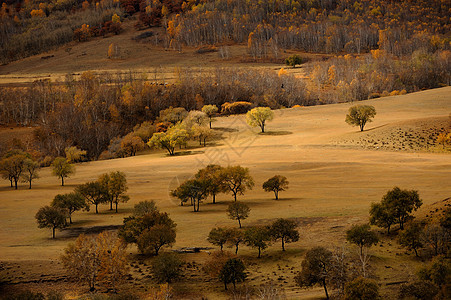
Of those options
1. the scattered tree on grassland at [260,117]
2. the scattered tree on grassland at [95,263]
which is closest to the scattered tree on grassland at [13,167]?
the scattered tree on grassland at [95,263]

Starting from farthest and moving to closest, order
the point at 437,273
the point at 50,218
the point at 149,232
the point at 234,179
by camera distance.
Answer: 1. the point at 234,179
2. the point at 50,218
3. the point at 149,232
4. the point at 437,273

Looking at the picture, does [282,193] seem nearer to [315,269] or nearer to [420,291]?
[315,269]

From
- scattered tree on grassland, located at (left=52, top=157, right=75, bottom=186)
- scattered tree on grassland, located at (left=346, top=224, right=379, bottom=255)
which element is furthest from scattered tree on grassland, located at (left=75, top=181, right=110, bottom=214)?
scattered tree on grassland, located at (left=346, top=224, right=379, bottom=255)

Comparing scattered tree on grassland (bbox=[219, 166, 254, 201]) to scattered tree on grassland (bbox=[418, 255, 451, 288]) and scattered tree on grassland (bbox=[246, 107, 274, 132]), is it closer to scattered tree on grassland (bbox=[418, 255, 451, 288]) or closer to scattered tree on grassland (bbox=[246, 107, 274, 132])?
scattered tree on grassland (bbox=[418, 255, 451, 288])

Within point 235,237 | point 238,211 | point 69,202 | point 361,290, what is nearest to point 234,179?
point 238,211

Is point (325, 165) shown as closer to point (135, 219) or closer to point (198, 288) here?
point (135, 219)

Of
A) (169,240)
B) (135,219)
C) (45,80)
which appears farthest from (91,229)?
(45,80)
